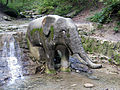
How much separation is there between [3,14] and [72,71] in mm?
13676

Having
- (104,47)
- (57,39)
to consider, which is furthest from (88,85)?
(104,47)

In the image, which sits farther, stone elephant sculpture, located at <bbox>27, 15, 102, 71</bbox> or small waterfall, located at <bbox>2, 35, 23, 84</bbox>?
small waterfall, located at <bbox>2, 35, 23, 84</bbox>

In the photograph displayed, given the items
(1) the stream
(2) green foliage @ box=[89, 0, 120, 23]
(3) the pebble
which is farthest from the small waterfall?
(2) green foliage @ box=[89, 0, 120, 23]

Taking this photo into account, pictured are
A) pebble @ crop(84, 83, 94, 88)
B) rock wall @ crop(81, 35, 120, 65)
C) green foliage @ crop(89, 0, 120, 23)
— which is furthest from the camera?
green foliage @ crop(89, 0, 120, 23)

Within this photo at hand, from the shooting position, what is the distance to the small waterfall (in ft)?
21.7

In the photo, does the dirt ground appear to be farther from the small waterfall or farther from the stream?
the small waterfall

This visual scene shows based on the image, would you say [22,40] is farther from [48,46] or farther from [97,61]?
[97,61]

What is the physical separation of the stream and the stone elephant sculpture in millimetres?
686

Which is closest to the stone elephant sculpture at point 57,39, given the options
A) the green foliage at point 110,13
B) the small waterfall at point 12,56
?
the small waterfall at point 12,56

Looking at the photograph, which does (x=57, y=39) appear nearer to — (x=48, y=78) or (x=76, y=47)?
(x=76, y=47)

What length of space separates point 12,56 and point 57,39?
8.50ft

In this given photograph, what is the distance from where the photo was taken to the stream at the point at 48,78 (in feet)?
17.8

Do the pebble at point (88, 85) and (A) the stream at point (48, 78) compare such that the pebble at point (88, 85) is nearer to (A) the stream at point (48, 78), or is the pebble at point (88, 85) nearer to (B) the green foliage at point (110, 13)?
(A) the stream at point (48, 78)

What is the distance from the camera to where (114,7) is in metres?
10.5
